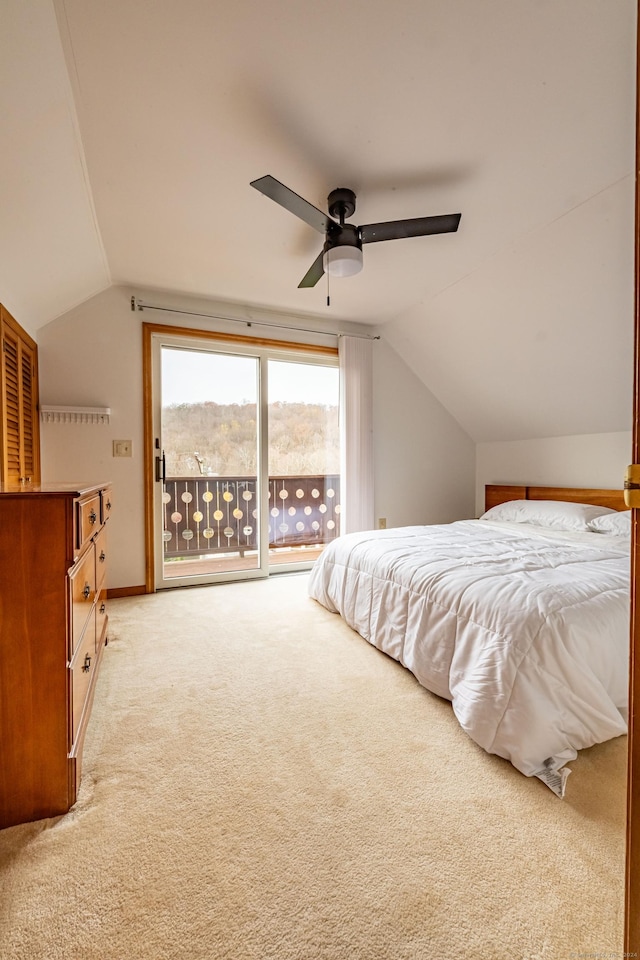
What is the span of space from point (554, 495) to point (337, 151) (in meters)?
3.25

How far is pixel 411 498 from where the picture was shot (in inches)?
174

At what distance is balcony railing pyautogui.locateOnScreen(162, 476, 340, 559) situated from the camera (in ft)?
11.5

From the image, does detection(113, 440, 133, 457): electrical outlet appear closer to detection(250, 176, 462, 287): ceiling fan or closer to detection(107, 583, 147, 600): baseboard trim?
detection(107, 583, 147, 600): baseboard trim

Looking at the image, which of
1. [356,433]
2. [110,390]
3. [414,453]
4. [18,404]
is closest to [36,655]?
[18,404]

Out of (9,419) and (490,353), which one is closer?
(9,419)

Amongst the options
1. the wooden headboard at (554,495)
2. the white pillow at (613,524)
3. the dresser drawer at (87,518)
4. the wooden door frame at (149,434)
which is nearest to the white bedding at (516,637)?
the white pillow at (613,524)

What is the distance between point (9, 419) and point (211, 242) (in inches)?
63.9

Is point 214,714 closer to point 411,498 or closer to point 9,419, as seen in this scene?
point 9,419

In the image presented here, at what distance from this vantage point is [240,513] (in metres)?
3.74

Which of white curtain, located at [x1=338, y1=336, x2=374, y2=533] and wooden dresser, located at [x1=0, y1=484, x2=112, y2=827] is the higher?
white curtain, located at [x1=338, y1=336, x2=374, y2=533]

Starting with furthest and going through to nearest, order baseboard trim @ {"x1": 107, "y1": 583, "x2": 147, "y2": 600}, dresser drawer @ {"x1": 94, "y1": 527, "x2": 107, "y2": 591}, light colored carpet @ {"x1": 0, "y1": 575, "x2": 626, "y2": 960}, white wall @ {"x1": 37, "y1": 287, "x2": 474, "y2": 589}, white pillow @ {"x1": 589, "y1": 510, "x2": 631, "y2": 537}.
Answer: baseboard trim @ {"x1": 107, "y1": 583, "x2": 147, "y2": 600} < white wall @ {"x1": 37, "y1": 287, "x2": 474, "y2": 589} < white pillow @ {"x1": 589, "y1": 510, "x2": 631, "y2": 537} < dresser drawer @ {"x1": 94, "y1": 527, "x2": 107, "y2": 591} < light colored carpet @ {"x1": 0, "y1": 575, "x2": 626, "y2": 960}

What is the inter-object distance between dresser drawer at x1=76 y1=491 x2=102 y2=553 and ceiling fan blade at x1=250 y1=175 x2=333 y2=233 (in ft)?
4.60

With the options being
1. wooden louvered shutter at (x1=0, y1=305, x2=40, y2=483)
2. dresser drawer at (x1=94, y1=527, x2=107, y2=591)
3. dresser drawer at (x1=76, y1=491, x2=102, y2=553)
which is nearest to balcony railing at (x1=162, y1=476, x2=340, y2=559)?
wooden louvered shutter at (x1=0, y1=305, x2=40, y2=483)

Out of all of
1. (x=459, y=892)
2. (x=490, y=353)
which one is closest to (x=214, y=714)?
(x=459, y=892)
